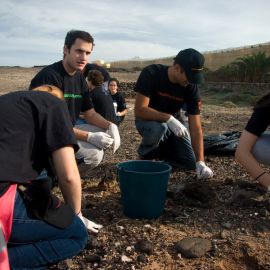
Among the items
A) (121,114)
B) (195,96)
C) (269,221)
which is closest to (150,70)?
(195,96)

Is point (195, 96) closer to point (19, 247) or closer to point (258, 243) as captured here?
point (258, 243)

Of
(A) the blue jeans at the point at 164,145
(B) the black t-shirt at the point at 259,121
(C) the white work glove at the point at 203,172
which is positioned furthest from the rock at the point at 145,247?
(A) the blue jeans at the point at 164,145

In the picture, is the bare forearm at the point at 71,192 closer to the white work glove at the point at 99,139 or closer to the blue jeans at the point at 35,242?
the blue jeans at the point at 35,242

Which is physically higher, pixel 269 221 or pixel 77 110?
A: pixel 77 110

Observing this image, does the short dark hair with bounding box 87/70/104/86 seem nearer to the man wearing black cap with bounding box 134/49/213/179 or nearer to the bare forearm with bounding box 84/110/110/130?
the man wearing black cap with bounding box 134/49/213/179

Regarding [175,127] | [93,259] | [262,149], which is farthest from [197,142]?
[93,259]

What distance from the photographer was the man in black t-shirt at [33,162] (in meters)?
1.91

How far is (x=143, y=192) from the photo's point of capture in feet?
9.00

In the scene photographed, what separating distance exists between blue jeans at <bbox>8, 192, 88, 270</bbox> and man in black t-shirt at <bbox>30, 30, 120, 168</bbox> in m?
1.32

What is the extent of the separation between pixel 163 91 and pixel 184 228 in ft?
5.37

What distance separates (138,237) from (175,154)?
1.79 metres

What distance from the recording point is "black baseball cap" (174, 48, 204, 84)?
3.61m

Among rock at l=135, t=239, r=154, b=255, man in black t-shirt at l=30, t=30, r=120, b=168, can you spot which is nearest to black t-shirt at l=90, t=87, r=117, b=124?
man in black t-shirt at l=30, t=30, r=120, b=168

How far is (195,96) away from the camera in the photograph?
4.03m
